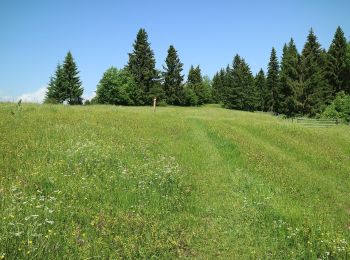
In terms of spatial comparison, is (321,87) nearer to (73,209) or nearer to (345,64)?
(345,64)

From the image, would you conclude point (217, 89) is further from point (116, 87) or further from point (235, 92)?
point (116, 87)

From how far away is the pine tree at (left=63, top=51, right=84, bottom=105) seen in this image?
81.4 m

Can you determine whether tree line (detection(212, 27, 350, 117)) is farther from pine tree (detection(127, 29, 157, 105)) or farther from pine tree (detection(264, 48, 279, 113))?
pine tree (detection(127, 29, 157, 105))

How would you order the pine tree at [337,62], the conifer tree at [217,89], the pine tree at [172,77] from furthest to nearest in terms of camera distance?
the conifer tree at [217,89], the pine tree at [172,77], the pine tree at [337,62]

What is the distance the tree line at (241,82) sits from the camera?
69938mm

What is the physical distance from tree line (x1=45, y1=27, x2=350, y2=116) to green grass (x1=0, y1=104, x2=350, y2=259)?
42395 mm

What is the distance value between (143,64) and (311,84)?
36.9 meters

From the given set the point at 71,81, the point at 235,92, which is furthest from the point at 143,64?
the point at 235,92

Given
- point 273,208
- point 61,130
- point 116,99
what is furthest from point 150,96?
point 273,208

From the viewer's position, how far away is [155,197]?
10.7 m

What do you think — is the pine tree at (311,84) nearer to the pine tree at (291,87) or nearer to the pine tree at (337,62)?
the pine tree at (291,87)

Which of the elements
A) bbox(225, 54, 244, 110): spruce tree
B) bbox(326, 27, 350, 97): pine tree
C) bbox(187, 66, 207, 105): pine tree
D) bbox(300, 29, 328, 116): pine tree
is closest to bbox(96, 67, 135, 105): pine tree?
bbox(225, 54, 244, 110): spruce tree

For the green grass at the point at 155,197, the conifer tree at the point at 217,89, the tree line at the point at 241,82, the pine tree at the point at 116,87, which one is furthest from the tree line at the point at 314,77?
the green grass at the point at 155,197

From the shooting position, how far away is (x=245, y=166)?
16.3 m
